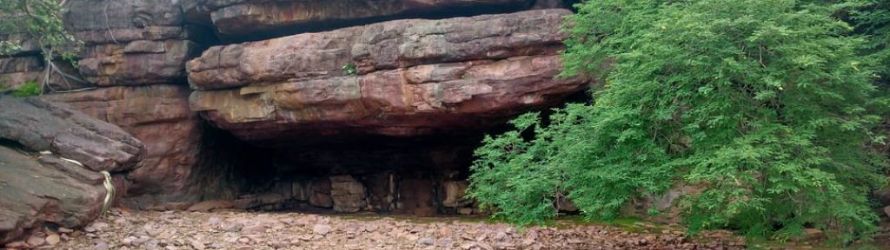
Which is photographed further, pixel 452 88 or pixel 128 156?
pixel 452 88

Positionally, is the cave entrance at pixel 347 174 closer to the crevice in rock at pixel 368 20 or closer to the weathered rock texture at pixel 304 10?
the crevice in rock at pixel 368 20

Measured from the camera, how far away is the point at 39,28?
13.7m

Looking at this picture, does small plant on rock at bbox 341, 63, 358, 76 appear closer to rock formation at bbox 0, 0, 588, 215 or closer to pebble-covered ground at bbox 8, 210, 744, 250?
rock formation at bbox 0, 0, 588, 215

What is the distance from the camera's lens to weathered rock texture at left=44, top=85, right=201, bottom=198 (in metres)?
15.7

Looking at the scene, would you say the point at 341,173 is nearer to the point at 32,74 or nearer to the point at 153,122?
the point at 153,122

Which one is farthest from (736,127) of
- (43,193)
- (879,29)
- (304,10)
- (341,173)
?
(341,173)

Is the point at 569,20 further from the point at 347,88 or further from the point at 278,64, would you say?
the point at 278,64

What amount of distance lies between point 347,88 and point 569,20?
517 centimetres

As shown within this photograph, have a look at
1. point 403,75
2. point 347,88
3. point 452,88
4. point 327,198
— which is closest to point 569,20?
point 452,88

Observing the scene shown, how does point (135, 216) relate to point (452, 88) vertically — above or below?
below

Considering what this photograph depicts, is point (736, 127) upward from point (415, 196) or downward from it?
upward

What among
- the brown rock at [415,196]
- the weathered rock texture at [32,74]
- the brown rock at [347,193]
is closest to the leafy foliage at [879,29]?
the brown rock at [415,196]

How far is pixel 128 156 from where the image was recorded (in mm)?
12484

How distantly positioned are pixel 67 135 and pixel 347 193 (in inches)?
364
